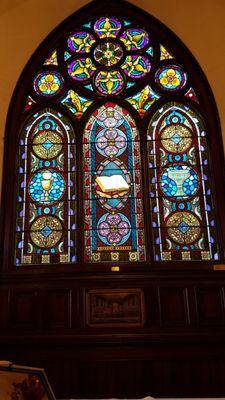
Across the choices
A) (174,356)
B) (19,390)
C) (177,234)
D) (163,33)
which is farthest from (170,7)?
(19,390)

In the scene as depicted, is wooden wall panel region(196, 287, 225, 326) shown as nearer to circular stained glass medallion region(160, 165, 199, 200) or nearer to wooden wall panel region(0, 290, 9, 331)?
circular stained glass medallion region(160, 165, 199, 200)

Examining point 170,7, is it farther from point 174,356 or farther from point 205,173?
point 174,356

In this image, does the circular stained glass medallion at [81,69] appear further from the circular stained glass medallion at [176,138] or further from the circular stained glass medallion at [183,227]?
the circular stained glass medallion at [183,227]

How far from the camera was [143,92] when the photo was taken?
20.8 feet

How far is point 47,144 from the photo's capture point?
6.14 metres

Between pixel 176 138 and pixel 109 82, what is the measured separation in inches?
47.6

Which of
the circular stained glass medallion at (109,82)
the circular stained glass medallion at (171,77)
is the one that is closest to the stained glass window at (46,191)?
the circular stained glass medallion at (109,82)

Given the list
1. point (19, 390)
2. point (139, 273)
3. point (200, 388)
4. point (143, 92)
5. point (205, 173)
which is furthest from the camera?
point (143, 92)

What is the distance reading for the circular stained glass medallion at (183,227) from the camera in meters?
5.58

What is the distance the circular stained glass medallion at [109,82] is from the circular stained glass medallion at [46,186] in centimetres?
132

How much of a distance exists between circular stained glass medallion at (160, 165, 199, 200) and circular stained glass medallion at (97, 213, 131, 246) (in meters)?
0.64

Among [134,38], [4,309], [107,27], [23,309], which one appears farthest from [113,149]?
[4,309]

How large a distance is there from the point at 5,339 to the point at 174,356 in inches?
71.6

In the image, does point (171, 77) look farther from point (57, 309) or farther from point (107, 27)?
point (57, 309)
